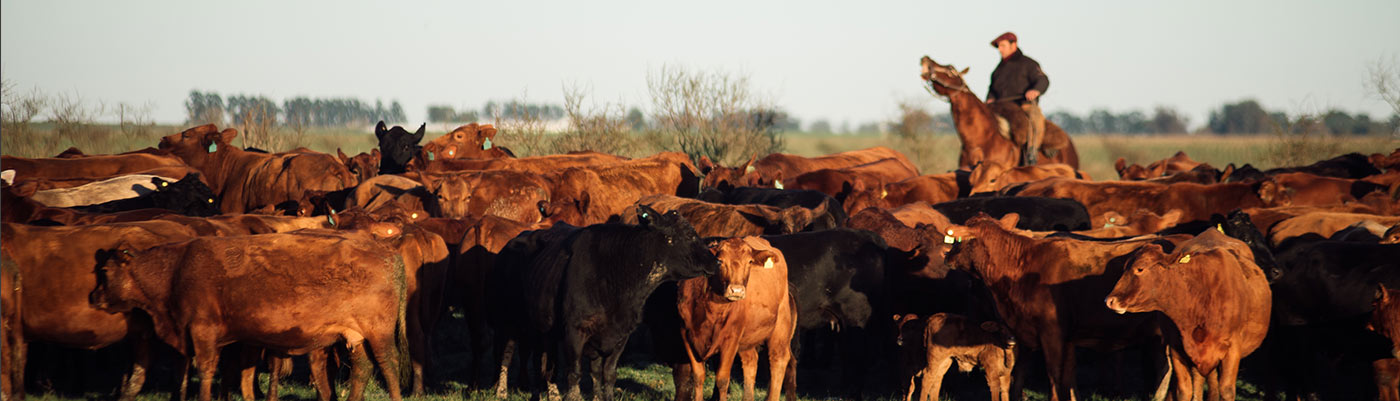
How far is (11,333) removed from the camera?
8.33 metres

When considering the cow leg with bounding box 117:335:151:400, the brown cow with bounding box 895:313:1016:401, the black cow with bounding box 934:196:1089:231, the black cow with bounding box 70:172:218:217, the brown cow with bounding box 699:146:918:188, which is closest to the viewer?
the cow leg with bounding box 117:335:151:400

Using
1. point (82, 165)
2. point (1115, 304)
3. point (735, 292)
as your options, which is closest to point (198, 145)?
point (82, 165)

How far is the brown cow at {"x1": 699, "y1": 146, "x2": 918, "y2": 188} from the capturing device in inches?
680

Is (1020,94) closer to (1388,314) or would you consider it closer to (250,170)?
(250,170)

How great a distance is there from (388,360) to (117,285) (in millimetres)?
1772

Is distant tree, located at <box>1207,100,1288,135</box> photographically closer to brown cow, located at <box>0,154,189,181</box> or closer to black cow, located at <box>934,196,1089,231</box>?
black cow, located at <box>934,196,1089,231</box>

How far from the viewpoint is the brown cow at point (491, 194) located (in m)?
13.5

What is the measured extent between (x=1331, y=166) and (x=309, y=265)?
1474cm

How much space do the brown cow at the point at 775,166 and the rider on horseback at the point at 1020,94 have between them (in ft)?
5.75

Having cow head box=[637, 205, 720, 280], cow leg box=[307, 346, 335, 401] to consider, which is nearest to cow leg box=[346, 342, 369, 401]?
cow leg box=[307, 346, 335, 401]

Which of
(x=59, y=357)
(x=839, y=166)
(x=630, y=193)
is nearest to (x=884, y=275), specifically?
(x=630, y=193)

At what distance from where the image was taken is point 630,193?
15.6 meters

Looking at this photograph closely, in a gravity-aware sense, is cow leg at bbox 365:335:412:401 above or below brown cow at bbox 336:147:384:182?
below

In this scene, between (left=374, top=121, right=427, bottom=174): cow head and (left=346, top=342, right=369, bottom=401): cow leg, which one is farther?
(left=374, top=121, right=427, bottom=174): cow head
